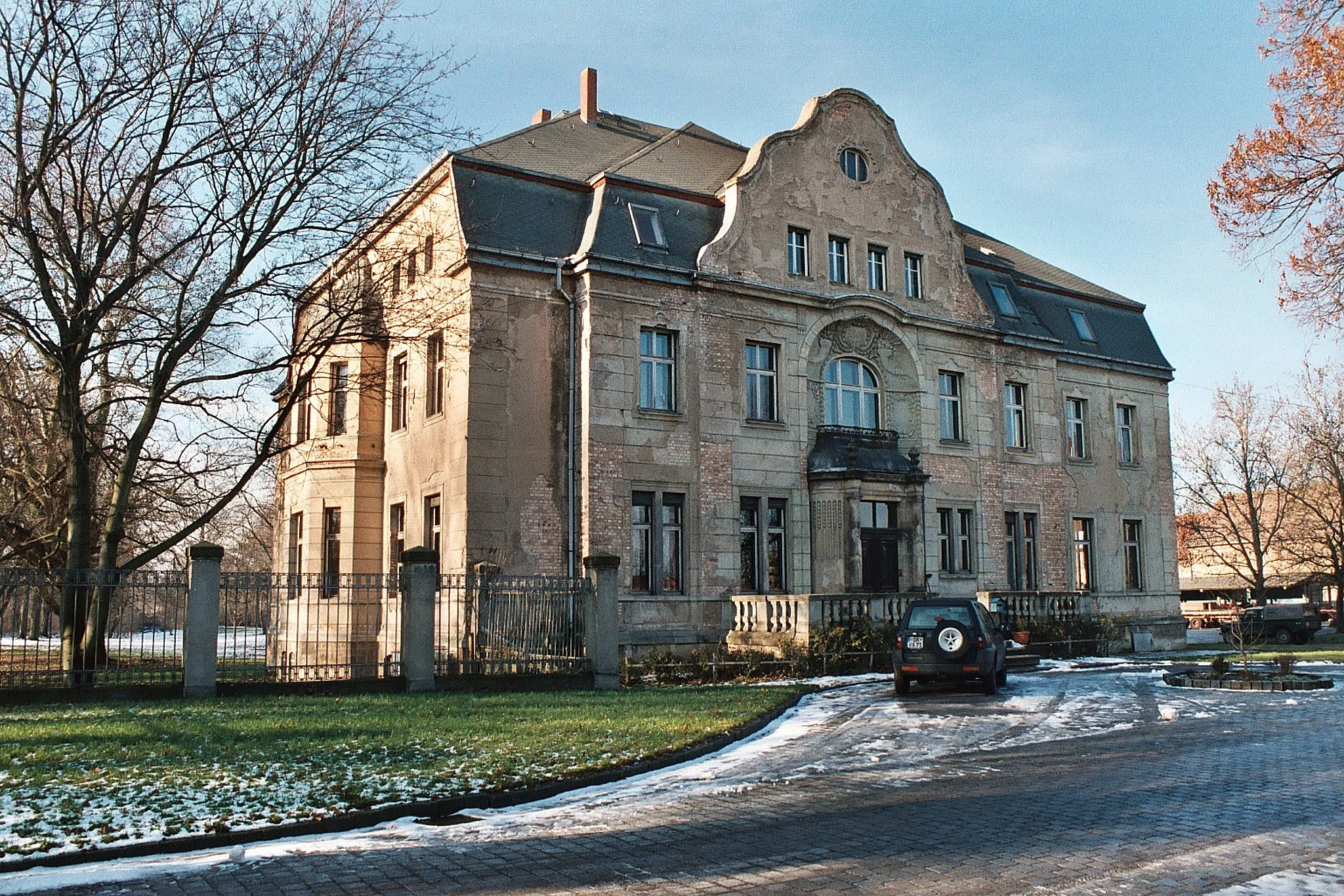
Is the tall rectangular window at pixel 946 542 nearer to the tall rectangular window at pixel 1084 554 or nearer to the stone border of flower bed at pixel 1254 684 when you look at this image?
the tall rectangular window at pixel 1084 554

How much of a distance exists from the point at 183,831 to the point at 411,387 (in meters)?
20.8

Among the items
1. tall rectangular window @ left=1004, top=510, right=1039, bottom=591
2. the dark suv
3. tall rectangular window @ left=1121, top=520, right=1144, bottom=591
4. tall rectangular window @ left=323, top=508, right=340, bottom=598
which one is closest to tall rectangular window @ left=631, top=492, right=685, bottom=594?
the dark suv

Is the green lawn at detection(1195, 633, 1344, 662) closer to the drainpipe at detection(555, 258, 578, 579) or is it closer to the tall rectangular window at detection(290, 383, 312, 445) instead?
the drainpipe at detection(555, 258, 578, 579)

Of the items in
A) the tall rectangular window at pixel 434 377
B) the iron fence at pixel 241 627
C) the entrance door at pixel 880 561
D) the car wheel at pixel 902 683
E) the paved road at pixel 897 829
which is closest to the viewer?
the paved road at pixel 897 829

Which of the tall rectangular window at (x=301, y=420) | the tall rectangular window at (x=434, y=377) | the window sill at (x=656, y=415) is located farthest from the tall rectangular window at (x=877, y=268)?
the tall rectangular window at (x=301, y=420)

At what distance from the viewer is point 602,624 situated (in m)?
19.3

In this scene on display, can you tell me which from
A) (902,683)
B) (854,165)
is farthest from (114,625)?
(854,165)

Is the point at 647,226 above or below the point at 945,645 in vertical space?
above

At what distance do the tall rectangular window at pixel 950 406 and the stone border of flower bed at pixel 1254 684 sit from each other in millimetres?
11468

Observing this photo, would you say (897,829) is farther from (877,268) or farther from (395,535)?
(877,268)

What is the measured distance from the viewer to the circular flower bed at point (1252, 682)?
1878 centimetres

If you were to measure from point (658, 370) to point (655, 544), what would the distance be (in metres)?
4.03

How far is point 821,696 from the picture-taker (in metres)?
18.5

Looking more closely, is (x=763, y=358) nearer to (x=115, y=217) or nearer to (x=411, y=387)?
(x=411, y=387)
